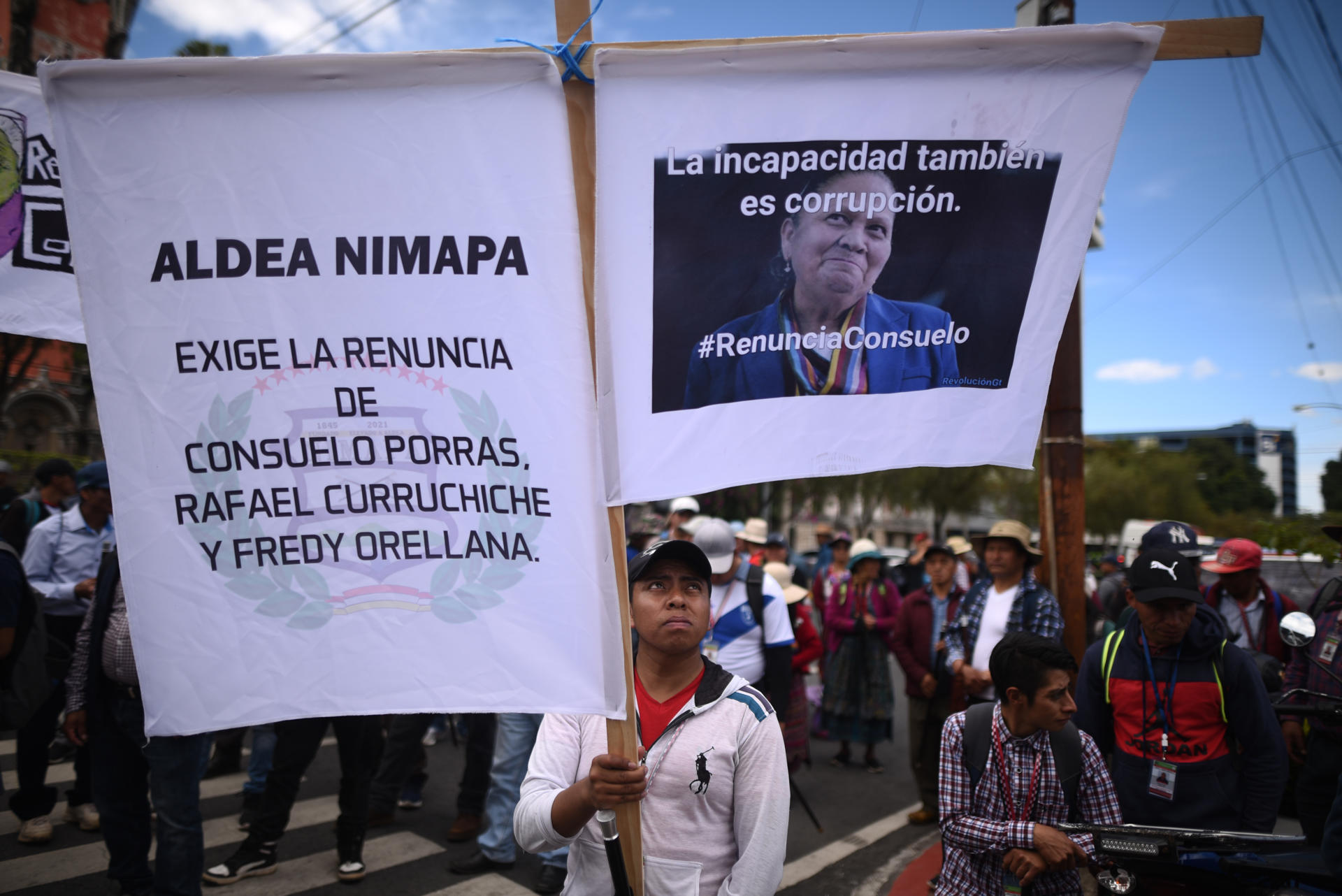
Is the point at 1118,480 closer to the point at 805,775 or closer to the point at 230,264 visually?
the point at 805,775

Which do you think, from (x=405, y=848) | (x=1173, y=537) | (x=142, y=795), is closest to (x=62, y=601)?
(x=142, y=795)

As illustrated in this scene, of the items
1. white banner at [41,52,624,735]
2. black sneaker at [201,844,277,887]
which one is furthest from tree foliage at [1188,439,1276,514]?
white banner at [41,52,624,735]

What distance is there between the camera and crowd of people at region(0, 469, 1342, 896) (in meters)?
2.21

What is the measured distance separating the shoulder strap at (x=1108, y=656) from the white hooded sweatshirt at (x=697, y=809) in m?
2.02

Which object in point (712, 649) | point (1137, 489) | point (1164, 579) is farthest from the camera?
point (1137, 489)

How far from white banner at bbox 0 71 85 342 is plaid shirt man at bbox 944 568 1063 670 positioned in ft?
16.2

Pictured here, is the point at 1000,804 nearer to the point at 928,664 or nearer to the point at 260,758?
the point at 928,664

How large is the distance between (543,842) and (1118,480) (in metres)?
56.7

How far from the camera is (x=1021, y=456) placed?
221 cm

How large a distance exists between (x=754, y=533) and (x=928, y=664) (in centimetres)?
263

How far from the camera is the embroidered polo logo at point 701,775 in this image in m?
2.17

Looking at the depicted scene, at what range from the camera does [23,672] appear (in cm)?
397

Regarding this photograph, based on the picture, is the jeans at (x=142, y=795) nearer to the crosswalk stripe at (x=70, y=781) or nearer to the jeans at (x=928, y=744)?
the crosswalk stripe at (x=70, y=781)

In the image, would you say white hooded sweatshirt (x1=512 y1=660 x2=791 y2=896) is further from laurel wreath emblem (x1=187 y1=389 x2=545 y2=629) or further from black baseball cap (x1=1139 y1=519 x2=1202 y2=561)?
black baseball cap (x1=1139 y1=519 x2=1202 y2=561)
